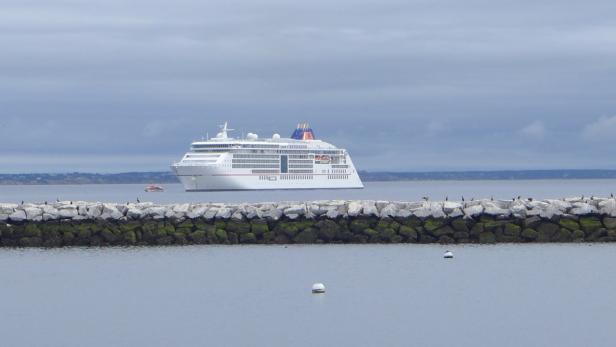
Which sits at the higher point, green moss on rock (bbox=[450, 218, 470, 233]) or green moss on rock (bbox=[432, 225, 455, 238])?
green moss on rock (bbox=[450, 218, 470, 233])

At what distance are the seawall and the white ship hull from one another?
7494 centimetres

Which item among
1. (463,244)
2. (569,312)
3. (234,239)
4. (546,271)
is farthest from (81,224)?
(569,312)

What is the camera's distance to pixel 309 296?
79.4 feet

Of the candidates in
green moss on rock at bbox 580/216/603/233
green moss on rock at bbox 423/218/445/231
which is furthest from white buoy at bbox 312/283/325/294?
green moss on rock at bbox 580/216/603/233

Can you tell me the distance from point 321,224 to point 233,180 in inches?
3023

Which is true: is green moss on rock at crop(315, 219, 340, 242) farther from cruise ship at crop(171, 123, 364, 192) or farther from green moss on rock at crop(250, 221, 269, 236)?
cruise ship at crop(171, 123, 364, 192)

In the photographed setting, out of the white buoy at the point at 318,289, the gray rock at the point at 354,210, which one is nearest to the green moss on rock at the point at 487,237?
the gray rock at the point at 354,210

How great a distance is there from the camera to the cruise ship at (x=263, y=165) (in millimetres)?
109875

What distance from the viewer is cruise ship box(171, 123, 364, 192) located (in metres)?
110

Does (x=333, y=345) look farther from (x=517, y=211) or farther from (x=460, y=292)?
(x=517, y=211)

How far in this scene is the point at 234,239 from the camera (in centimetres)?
3381

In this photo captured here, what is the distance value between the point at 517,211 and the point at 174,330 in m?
15.0

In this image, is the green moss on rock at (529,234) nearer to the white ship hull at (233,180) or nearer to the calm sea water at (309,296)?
the calm sea water at (309,296)

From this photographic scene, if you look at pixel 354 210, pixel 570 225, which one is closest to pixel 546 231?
pixel 570 225
